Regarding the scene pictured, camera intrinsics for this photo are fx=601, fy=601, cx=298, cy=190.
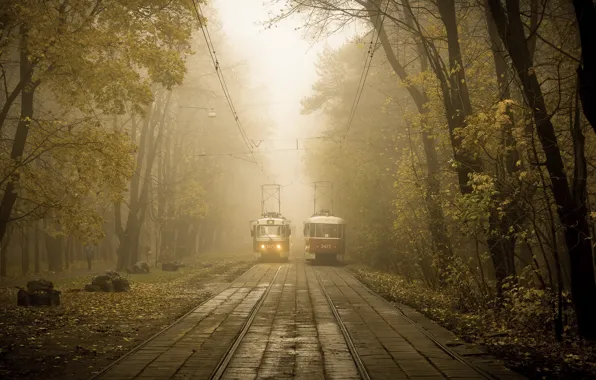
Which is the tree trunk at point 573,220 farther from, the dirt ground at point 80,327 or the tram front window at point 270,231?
the tram front window at point 270,231

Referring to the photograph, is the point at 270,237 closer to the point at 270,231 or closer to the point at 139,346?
the point at 270,231

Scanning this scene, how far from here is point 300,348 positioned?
962cm

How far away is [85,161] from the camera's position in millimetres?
15992

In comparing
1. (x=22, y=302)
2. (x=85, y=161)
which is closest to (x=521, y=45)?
(x=85, y=161)

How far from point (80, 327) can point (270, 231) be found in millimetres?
29907

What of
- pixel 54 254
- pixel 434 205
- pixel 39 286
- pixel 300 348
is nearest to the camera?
pixel 300 348

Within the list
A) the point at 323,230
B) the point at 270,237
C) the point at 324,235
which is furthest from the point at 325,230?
the point at 270,237

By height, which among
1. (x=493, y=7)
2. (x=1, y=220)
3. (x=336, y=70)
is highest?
(x=336, y=70)

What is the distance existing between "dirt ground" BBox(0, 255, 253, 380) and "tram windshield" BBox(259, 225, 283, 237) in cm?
2111

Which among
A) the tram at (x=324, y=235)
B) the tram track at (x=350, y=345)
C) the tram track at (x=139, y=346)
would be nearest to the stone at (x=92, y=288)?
the tram track at (x=139, y=346)

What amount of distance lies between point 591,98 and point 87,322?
10.2 meters

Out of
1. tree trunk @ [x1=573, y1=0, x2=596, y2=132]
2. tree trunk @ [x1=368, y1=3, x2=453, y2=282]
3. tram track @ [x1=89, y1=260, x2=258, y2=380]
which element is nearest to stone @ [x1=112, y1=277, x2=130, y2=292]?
tram track @ [x1=89, y1=260, x2=258, y2=380]

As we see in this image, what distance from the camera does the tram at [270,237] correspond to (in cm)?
4109

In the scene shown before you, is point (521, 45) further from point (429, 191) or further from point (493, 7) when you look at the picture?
point (429, 191)
